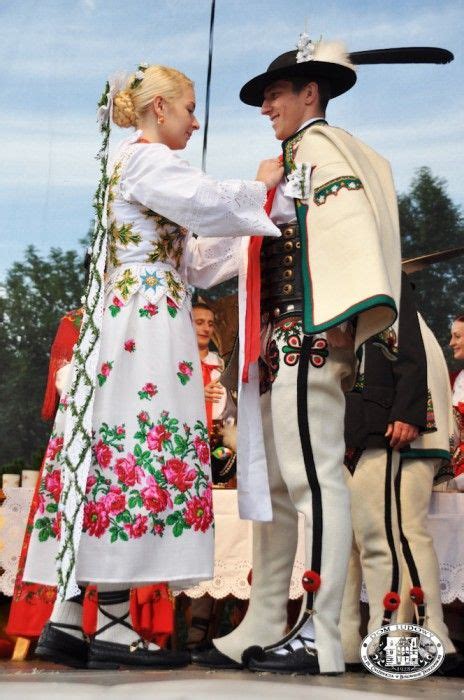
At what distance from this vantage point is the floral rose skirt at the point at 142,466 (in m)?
3.12

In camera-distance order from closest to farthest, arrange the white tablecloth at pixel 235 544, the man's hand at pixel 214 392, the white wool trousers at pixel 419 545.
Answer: the white wool trousers at pixel 419 545 → the white tablecloth at pixel 235 544 → the man's hand at pixel 214 392

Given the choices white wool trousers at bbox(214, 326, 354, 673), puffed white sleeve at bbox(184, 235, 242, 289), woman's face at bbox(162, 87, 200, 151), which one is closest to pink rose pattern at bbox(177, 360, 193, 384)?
white wool trousers at bbox(214, 326, 354, 673)

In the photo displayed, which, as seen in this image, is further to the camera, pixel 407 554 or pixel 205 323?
pixel 205 323

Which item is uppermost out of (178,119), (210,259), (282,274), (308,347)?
(178,119)

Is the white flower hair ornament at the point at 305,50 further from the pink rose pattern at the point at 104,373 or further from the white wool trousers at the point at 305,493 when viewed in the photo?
the pink rose pattern at the point at 104,373

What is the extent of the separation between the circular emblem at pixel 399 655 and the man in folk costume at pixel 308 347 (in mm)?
177

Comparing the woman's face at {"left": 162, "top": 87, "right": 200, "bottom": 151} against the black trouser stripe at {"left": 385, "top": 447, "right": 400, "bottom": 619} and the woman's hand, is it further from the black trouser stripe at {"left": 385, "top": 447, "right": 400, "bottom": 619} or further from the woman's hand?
the black trouser stripe at {"left": 385, "top": 447, "right": 400, "bottom": 619}

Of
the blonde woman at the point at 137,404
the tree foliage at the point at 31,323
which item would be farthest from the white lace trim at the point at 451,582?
the tree foliage at the point at 31,323

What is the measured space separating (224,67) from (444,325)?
2731 mm

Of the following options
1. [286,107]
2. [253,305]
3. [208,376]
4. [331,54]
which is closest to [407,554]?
[253,305]

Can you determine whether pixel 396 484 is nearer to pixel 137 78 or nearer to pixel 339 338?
pixel 339 338

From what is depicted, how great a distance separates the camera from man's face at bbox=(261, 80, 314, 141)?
11.4 ft

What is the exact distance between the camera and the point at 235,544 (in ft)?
14.6

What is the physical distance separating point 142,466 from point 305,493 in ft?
1.43
